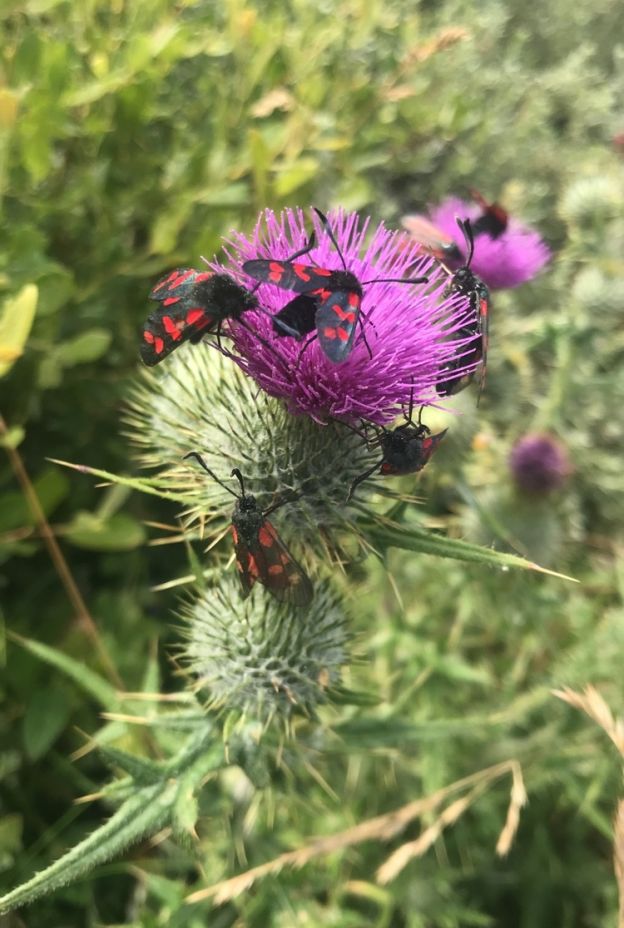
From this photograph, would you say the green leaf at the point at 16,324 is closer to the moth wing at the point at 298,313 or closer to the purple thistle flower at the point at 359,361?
the purple thistle flower at the point at 359,361

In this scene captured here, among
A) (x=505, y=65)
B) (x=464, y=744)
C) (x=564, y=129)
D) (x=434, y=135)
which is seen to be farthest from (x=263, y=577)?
(x=564, y=129)

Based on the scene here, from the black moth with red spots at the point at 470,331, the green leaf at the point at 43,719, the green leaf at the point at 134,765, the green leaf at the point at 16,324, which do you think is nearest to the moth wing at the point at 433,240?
the black moth with red spots at the point at 470,331

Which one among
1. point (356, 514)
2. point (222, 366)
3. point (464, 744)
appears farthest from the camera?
point (464, 744)

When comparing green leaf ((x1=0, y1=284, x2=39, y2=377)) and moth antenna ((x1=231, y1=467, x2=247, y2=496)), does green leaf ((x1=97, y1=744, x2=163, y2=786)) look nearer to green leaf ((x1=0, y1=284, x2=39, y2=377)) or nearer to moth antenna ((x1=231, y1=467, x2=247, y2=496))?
moth antenna ((x1=231, y1=467, x2=247, y2=496))

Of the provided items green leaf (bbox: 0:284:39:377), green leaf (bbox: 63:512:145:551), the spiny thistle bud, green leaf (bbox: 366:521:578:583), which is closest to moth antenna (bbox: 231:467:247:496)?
green leaf (bbox: 366:521:578:583)

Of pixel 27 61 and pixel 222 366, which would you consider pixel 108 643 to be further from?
pixel 27 61
